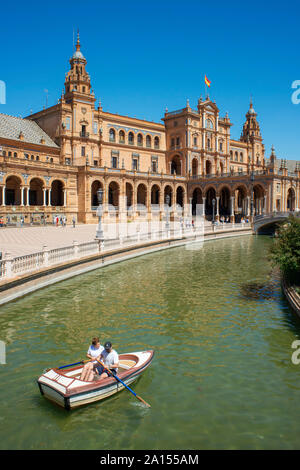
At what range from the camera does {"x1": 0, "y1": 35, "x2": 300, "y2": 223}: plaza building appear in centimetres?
4562

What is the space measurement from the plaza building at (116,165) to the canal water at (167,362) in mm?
29088

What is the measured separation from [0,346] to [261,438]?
776 cm

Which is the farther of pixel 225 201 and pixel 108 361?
pixel 225 201

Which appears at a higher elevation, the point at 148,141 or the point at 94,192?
the point at 148,141

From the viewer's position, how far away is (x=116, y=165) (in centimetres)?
5972

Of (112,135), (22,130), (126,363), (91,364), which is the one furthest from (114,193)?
(91,364)

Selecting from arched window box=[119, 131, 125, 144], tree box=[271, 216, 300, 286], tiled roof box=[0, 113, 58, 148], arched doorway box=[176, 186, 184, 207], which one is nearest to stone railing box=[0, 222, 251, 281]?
tree box=[271, 216, 300, 286]

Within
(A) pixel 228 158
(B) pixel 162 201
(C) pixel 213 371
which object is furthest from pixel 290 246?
(A) pixel 228 158

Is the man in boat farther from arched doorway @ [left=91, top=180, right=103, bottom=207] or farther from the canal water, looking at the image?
arched doorway @ [left=91, top=180, right=103, bottom=207]

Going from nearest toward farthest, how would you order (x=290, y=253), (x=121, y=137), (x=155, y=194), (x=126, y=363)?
(x=126, y=363)
(x=290, y=253)
(x=121, y=137)
(x=155, y=194)

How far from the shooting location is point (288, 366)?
31.3 feet

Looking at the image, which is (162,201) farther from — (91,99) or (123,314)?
(123,314)

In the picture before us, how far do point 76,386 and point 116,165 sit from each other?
5439 cm

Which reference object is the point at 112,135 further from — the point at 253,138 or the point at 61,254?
the point at 61,254
